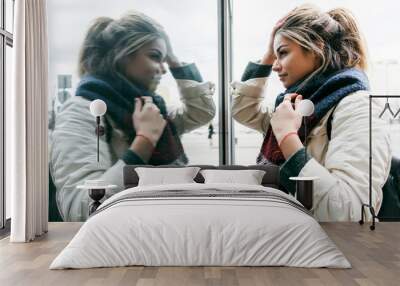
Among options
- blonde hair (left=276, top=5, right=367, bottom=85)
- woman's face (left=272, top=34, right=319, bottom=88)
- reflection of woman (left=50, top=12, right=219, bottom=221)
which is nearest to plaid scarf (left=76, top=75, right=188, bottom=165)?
reflection of woman (left=50, top=12, right=219, bottom=221)

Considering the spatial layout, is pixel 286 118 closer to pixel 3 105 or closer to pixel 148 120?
pixel 148 120

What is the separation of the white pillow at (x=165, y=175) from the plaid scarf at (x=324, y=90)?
3.88 feet

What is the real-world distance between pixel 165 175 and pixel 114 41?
2.07 metres

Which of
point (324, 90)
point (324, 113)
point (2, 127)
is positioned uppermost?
point (324, 90)

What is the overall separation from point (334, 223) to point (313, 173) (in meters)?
0.70

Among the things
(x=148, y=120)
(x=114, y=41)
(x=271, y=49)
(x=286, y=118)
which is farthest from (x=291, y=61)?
(x=114, y=41)

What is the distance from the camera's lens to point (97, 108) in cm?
754

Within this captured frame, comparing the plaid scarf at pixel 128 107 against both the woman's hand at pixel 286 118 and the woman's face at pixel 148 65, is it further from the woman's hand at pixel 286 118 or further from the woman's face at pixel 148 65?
the woman's hand at pixel 286 118

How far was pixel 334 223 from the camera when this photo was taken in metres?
7.62

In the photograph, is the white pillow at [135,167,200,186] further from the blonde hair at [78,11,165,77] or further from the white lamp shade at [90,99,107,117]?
the blonde hair at [78,11,165,77]

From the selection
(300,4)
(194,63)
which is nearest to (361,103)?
(300,4)

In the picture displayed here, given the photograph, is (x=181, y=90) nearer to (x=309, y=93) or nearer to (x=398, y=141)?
(x=309, y=93)

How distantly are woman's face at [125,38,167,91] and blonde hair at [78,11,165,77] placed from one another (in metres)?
0.07

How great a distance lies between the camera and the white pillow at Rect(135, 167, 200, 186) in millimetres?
7121
